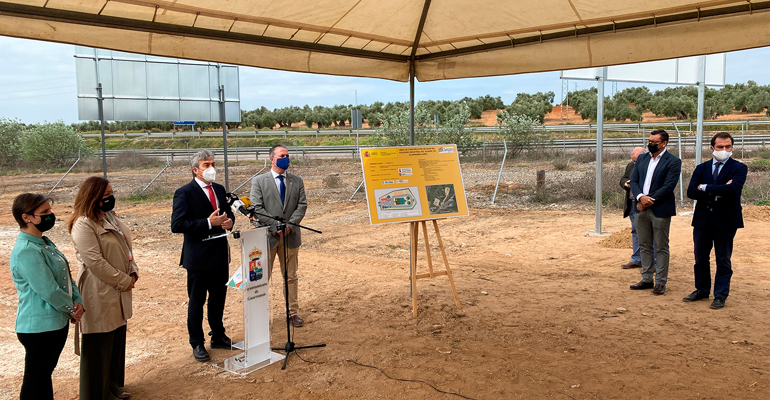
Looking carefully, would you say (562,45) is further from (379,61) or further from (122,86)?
(122,86)

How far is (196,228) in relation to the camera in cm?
479

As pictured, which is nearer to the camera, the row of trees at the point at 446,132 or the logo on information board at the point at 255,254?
the logo on information board at the point at 255,254

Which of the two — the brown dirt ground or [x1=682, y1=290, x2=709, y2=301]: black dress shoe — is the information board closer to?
the brown dirt ground

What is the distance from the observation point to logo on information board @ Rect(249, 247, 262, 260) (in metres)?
4.83

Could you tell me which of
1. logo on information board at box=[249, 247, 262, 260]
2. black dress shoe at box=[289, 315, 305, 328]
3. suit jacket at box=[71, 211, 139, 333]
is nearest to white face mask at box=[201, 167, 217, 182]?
logo on information board at box=[249, 247, 262, 260]

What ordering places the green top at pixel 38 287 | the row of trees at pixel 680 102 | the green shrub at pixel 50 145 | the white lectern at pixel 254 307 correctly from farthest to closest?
the row of trees at pixel 680 102
the green shrub at pixel 50 145
the white lectern at pixel 254 307
the green top at pixel 38 287

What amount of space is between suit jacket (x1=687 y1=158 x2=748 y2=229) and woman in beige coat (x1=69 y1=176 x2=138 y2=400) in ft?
20.8

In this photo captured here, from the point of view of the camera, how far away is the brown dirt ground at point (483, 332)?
446cm

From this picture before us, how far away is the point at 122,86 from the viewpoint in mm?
12148

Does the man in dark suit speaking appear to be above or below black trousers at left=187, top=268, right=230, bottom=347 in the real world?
above

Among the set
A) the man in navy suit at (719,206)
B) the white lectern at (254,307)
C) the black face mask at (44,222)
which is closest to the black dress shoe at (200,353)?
the white lectern at (254,307)

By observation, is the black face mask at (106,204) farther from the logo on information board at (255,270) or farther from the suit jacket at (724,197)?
the suit jacket at (724,197)

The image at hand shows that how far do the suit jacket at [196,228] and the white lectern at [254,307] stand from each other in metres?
0.41

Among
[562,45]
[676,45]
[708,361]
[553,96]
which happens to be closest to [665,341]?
[708,361]
